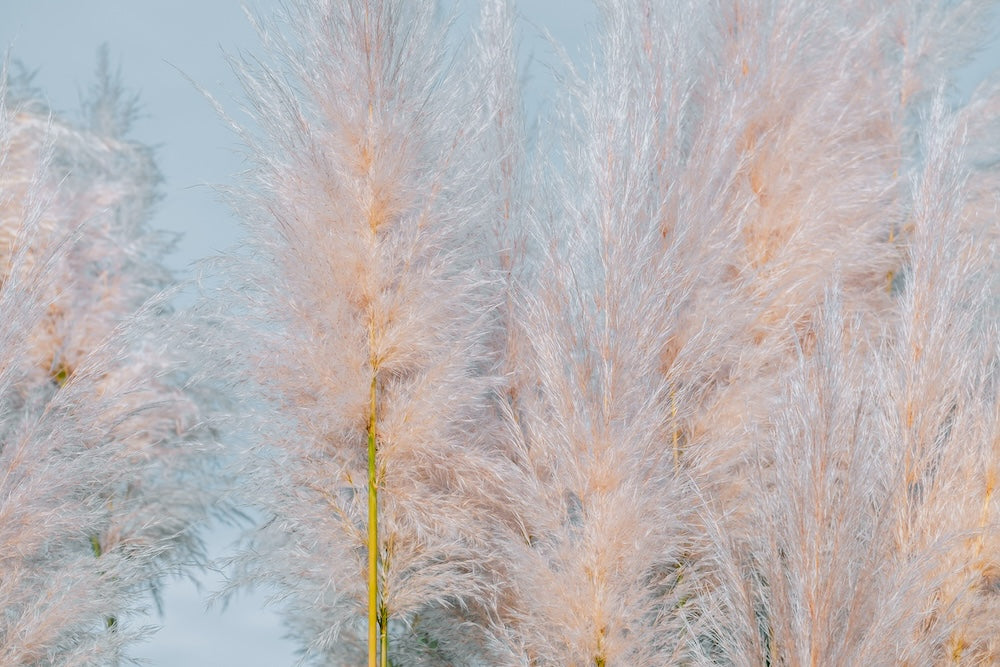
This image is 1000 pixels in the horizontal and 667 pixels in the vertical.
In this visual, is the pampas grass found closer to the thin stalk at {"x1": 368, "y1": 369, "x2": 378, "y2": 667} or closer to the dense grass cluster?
the dense grass cluster

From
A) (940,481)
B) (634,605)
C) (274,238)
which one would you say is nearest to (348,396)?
(274,238)

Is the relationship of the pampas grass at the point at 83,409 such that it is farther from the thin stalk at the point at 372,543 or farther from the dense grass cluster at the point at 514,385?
the thin stalk at the point at 372,543

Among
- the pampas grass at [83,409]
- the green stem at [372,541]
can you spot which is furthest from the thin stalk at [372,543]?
the pampas grass at [83,409]

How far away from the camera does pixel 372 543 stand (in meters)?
2.64

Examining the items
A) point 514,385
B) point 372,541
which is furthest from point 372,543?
point 514,385

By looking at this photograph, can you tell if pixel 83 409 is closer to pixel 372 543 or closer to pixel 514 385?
pixel 372 543

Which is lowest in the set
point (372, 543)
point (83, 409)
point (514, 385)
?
point (372, 543)

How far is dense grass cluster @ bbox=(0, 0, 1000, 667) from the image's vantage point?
254cm

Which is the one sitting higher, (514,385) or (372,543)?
(514,385)

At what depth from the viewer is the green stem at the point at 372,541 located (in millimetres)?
2584

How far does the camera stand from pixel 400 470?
8.88 feet

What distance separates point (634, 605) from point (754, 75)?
1612 mm

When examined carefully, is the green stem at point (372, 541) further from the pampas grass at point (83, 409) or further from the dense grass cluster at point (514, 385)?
the pampas grass at point (83, 409)

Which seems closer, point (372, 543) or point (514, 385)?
point (372, 543)
